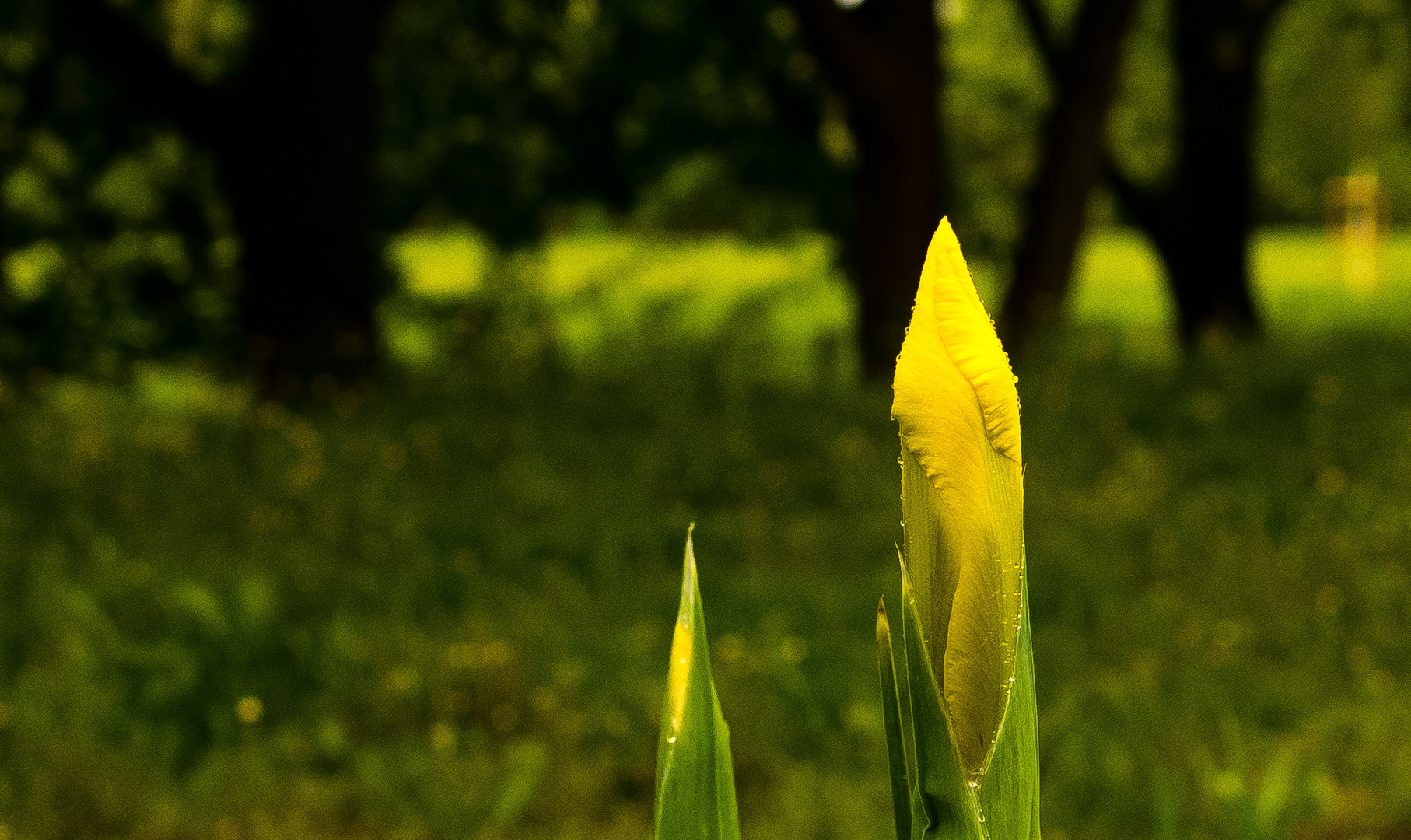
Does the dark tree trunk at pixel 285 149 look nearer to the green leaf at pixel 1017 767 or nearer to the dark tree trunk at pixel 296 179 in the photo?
the dark tree trunk at pixel 296 179

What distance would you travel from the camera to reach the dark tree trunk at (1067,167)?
27.9 ft

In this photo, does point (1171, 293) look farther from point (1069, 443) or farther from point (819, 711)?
point (819, 711)

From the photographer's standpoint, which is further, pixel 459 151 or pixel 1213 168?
pixel 1213 168

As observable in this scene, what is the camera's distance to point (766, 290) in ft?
34.9

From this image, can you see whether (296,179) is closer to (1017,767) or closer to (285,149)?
(285,149)

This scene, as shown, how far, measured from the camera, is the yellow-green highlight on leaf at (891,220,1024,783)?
21.1 inches

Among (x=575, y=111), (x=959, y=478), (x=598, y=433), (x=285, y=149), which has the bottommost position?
(x=598, y=433)

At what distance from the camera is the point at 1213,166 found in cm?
973

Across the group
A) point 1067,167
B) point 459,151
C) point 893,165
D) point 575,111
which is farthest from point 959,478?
point 459,151

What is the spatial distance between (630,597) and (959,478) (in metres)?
3.75

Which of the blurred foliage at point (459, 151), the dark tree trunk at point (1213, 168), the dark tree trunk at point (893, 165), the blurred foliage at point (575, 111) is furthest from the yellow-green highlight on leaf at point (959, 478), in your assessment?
the dark tree trunk at point (1213, 168)

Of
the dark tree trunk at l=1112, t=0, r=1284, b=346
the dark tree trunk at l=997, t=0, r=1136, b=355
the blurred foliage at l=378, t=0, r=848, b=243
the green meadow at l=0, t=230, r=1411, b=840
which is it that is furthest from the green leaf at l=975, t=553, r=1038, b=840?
the dark tree trunk at l=1112, t=0, r=1284, b=346

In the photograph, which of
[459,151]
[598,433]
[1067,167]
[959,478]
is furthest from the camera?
[459,151]

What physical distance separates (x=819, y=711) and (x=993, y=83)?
11.3 metres
